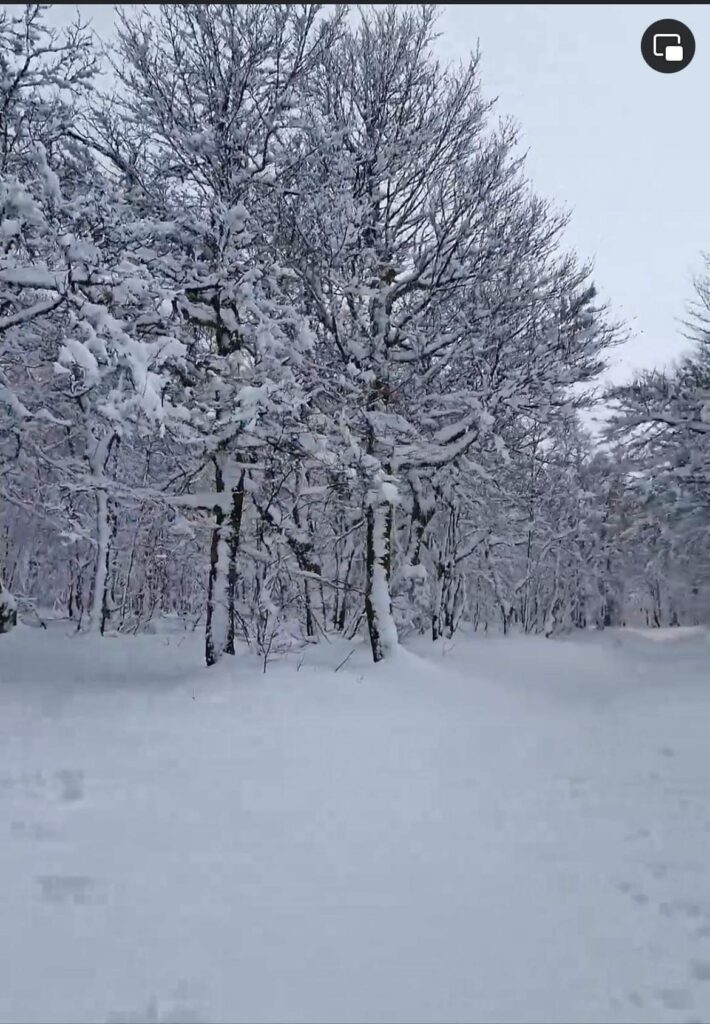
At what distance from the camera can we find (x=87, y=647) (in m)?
14.5

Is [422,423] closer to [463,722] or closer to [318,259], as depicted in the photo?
[318,259]

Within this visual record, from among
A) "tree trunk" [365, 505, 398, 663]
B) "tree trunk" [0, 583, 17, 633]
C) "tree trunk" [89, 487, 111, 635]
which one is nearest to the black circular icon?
"tree trunk" [365, 505, 398, 663]

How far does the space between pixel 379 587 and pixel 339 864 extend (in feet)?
24.7

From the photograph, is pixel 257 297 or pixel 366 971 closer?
pixel 366 971

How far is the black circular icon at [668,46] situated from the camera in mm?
5156

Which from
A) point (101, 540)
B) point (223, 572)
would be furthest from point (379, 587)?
point (101, 540)

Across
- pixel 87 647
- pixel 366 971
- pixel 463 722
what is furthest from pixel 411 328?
pixel 366 971

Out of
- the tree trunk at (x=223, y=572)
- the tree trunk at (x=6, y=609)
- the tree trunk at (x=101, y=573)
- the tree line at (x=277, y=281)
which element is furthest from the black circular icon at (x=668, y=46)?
the tree trunk at (x=101, y=573)

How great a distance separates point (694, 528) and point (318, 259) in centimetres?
1455

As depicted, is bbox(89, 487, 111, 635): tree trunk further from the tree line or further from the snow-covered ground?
the snow-covered ground

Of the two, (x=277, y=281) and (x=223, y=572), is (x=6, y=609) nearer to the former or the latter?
(x=223, y=572)

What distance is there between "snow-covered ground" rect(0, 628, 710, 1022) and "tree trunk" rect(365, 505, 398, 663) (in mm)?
2652

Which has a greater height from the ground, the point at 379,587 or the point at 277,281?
the point at 277,281

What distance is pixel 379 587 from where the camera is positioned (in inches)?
447
